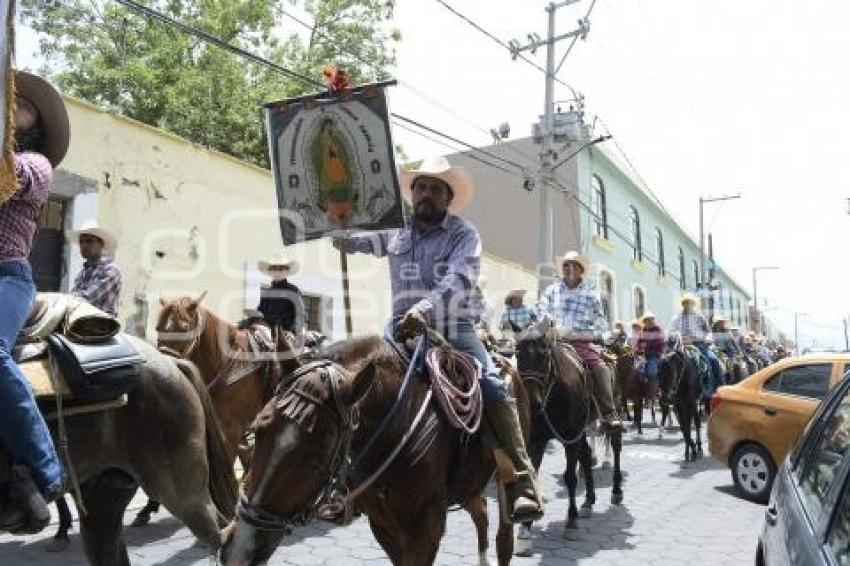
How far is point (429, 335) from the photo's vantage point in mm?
3820

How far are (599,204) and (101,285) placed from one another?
953 inches

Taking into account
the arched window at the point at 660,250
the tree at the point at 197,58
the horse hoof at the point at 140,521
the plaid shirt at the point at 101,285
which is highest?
the tree at the point at 197,58

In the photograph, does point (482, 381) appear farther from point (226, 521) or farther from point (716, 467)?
point (716, 467)

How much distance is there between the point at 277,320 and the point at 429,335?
4.74 metres

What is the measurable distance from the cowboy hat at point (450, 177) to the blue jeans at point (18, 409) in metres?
2.16

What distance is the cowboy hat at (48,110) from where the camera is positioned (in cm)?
A: 339

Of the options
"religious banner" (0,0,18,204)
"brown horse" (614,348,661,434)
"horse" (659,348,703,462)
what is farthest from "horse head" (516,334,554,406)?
"brown horse" (614,348,661,434)

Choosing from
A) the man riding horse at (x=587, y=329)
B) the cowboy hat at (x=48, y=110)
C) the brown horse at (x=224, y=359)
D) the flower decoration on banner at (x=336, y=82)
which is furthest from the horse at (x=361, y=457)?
the man riding horse at (x=587, y=329)

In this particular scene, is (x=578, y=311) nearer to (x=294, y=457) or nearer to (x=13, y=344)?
(x=294, y=457)

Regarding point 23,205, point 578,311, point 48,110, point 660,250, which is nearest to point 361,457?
point 23,205

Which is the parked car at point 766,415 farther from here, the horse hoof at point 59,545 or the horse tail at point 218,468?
the horse hoof at point 59,545

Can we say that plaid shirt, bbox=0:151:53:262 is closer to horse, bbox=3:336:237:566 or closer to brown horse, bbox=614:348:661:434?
horse, bbox=3:336:237:566

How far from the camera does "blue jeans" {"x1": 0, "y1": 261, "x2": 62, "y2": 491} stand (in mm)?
3080

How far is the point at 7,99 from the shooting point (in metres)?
2.87
